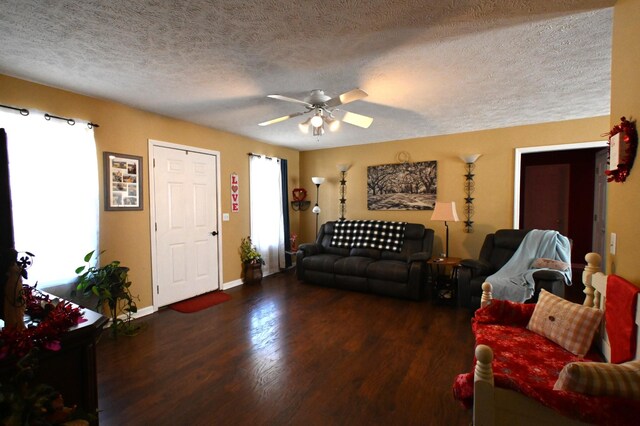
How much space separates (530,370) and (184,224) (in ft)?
12.6

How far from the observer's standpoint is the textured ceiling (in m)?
1.63

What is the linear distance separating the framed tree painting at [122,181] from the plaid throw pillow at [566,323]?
13.0 ft

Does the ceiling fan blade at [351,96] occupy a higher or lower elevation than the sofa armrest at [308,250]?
higher

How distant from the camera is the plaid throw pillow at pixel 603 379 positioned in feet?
3.22

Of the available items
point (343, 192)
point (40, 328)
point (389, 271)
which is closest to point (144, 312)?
point (40, 328)

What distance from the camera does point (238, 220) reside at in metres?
4.64

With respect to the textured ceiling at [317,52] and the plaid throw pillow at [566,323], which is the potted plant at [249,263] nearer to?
the textured ceiling at [317,52]

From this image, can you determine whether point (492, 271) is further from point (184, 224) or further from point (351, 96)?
point (184, 224)

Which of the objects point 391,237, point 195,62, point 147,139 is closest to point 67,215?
point 147,139

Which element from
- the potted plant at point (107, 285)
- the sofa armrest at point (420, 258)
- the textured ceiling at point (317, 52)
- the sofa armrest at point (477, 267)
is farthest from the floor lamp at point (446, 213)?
the potted plant at point (107, 285)

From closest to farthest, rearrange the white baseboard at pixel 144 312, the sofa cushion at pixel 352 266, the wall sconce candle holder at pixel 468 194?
the white baseboard at pixel 144 312 < the sofa cushion at pixel 352 266 < the wall sconce candle holder at pixel 468 194

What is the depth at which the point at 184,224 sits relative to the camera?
3893mm

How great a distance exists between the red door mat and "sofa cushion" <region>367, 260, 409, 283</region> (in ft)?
Answer: 6.78

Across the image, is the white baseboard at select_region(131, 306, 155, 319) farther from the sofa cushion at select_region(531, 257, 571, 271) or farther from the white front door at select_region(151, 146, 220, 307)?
the sofa cushion at select_region(531, 257, 571, 271)
